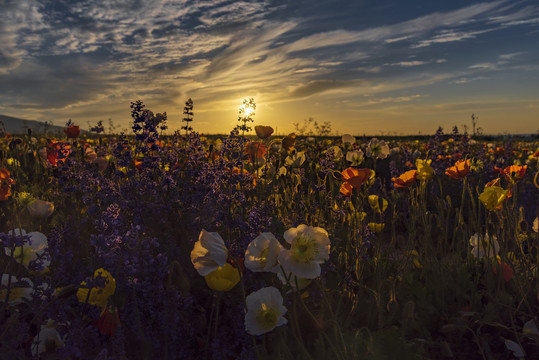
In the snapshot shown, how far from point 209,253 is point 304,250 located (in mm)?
343

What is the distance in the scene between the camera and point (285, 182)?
4.43 m

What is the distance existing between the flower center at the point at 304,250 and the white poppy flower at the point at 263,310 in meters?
0.24

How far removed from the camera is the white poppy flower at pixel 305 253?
1.51m

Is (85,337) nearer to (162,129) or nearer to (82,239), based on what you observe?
(82,239)

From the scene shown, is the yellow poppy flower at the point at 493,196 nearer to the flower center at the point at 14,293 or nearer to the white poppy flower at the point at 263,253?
the white poppy flower at the point at 263,253

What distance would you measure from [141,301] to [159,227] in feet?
2.27

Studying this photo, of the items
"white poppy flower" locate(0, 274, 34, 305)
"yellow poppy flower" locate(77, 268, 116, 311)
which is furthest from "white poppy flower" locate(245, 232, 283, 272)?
"white poppy flower" locate(0, 274, 34, 305)

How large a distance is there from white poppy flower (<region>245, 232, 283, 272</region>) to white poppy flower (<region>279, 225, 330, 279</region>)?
1.5 inches

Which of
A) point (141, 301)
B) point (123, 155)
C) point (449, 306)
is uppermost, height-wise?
point (123, 155)

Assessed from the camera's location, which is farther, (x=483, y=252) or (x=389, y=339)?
(x=483, y=252)

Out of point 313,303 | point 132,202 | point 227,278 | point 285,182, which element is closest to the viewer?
point 227,278

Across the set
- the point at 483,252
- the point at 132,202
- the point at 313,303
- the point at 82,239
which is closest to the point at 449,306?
the point at 483,252

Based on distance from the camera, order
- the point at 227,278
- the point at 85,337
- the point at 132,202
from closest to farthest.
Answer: the point at 85,337 → the point at 227,278 → the point at 132,202

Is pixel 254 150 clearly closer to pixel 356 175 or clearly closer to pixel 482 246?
pixel 356 175
